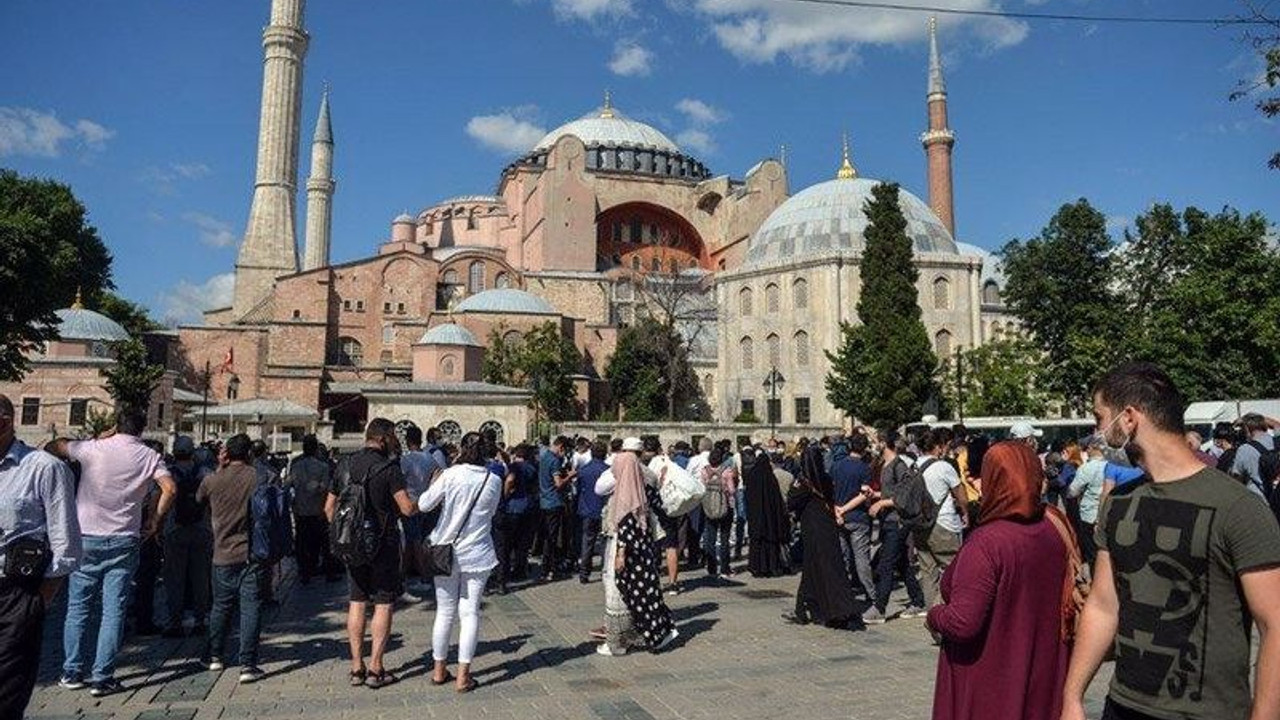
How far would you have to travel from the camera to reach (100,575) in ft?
18.0

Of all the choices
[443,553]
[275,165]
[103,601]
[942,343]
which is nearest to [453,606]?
[443,553]

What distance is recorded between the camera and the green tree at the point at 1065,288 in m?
Answer: 30.7

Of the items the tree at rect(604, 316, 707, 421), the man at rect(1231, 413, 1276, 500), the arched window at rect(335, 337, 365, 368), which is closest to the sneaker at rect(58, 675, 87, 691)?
the man at rect(1231, 413, 1276, 500)

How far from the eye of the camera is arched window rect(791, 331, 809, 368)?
3944 cm

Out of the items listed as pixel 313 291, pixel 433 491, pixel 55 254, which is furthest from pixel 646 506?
pixel 313 291

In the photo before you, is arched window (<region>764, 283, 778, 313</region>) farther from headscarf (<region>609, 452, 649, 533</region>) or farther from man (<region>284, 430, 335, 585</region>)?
headscarf (<region>609, 452, 649, 533</region>)

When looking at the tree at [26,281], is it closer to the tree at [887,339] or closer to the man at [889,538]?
the man at [889,538]

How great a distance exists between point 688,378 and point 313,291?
20.7m

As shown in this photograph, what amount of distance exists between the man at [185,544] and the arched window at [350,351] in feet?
136

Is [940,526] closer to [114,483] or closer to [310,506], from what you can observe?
[114,483]

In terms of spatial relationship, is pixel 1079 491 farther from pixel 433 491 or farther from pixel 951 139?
pixel 951 139

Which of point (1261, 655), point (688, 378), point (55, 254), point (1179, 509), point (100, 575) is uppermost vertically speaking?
point (55, 254)

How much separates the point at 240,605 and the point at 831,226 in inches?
1471

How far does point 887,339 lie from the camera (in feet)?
103
